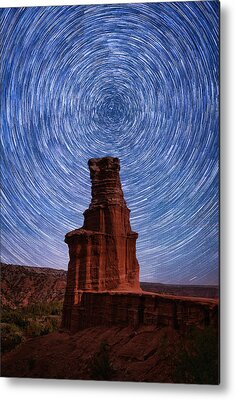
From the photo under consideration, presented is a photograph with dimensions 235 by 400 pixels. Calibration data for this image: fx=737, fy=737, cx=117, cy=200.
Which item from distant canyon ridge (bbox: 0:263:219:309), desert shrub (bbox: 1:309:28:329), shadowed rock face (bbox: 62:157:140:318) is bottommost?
desert shrub (bbox: 1:309:28:329)

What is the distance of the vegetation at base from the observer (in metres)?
5.88

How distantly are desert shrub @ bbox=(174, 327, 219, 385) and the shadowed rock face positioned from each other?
0.74m

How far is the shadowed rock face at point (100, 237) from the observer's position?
5848 millimetres

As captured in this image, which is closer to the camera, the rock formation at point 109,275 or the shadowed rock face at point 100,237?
the rock formation at point 109,275

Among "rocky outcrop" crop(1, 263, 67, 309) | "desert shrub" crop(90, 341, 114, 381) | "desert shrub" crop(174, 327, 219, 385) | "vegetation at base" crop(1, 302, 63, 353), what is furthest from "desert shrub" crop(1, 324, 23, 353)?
"desert shrub" crop(174, 327, 219, 385)

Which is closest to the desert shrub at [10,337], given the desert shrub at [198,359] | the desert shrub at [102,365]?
the desert shrub at [102,365]

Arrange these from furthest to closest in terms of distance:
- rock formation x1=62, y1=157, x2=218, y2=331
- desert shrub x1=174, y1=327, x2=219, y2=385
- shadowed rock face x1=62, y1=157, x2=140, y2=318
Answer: shadowed rock face x1=62, y1=157, x2=140, y2=318
rock formation x1=62, y1=157, x2=218, y2=331
desert shrub x1=174, y1=327, x2=219, y2=385

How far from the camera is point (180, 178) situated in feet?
19.0

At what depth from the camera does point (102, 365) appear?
573cm

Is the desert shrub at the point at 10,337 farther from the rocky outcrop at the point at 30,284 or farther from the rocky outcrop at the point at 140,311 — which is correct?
the rocky outcrop at the point at 140,311

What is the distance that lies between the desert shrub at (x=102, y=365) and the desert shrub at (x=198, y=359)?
53 centimetres

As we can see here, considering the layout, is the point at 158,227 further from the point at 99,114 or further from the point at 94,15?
the point at 94,15

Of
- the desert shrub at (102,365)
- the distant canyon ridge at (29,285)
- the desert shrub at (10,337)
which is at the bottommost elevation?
the desert shrub at (102,365)

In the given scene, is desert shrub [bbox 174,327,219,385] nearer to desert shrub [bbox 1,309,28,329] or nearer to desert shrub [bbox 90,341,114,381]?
desert shrub [bbox 90,341,114,381]
